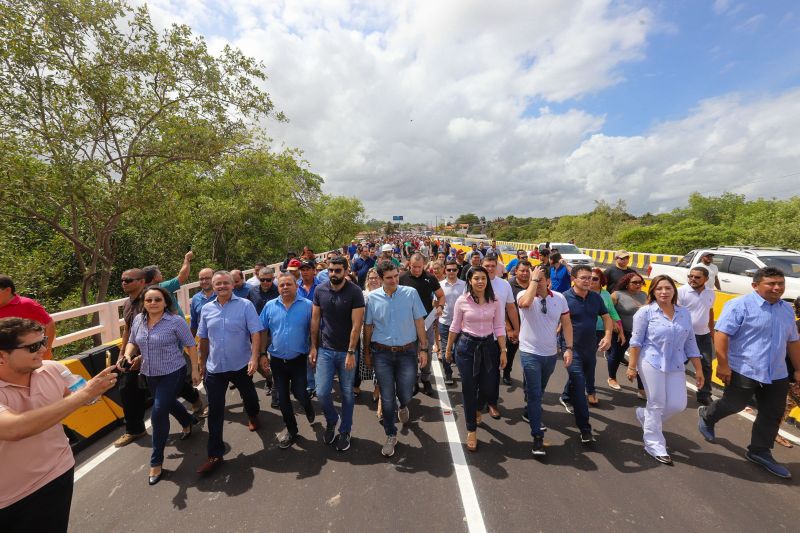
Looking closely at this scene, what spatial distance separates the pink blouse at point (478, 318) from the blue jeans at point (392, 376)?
0.61m

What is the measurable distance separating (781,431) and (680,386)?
71.3 inches

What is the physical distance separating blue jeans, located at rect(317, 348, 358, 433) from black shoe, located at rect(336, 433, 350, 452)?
1.9 inches

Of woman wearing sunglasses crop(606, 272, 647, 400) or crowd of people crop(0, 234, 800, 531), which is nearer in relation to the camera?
crowd of people crop(0, 234, 800, 531)

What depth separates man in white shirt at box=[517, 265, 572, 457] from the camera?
10.5 ft

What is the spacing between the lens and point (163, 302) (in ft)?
10.0

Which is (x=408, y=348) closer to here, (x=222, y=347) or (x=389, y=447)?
(x=389, y=447)

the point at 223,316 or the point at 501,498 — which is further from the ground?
the point at 223,316

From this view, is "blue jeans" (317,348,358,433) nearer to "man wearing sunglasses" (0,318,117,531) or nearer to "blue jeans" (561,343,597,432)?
"man wearing sunglasses" (0,318,117,531)

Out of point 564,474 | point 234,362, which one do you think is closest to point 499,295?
point 564,474

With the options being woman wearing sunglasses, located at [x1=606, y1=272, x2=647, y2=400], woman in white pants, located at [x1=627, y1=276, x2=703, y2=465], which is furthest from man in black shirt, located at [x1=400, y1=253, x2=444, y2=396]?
woman wearing sunglasses, located at [x1=606, y1=272, x2=647, y2=400]

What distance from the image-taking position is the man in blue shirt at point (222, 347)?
3154 mm

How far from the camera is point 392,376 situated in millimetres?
3416

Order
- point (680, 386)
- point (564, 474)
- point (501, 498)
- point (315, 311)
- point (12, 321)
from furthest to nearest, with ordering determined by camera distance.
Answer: point (315, 311) < point (680, 386) < point (564, 474) < point (501, 498) < point (12, 321)

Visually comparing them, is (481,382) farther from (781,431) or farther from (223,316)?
(781,431)
